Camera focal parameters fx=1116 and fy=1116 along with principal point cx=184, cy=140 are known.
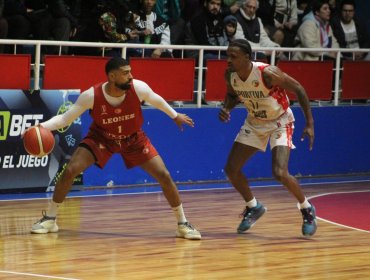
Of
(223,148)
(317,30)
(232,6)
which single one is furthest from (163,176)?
(317,30)

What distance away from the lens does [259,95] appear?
11.5 metres

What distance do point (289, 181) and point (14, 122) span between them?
14.5 ft

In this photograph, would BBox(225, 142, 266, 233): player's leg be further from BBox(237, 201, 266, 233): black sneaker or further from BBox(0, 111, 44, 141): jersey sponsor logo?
BBox(0, 111, 44, 141): jersey sponsor logo

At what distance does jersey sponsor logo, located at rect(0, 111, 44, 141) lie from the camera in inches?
559

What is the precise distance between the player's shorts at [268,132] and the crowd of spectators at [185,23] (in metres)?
4.16

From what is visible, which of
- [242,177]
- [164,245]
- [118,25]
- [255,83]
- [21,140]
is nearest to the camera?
[164,245]

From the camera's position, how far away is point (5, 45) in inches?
592

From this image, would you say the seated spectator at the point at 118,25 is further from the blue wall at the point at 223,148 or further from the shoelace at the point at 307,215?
the shoelace at the point at 307,215

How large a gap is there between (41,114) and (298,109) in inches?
182

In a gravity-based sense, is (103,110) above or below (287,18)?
above

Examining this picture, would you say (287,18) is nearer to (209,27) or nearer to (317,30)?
(317,30)

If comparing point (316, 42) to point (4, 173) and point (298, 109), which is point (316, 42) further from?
point (4, 173)

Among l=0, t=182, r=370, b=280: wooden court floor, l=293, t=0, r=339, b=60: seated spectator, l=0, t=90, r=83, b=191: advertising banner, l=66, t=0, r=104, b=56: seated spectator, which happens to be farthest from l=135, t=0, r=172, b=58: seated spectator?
l=0, t=182, r=370, b=280: wooden court floor

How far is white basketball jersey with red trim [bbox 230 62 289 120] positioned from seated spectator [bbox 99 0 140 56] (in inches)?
162
